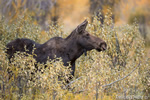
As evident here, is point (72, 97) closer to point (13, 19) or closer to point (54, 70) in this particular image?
point (54, 70)

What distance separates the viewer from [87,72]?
10.5 metres

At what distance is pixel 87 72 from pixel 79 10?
401 inches

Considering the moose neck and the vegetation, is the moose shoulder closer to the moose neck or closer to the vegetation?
the moose neck

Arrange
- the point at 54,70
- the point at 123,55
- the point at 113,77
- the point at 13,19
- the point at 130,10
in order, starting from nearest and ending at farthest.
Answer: the point at 54,70 → the point at 113,77 → the point at 123,55 → the point at 13,19 → the point at 130,10

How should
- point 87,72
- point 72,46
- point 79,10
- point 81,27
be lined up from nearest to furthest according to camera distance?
point 87,72 < point 81,27 < point 72,46 < point 79,10

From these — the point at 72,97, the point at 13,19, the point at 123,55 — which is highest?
the point at 13,19

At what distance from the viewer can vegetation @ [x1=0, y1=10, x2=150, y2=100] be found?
916cm

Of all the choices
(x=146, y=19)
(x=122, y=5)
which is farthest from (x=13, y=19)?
(x=146, y=19)

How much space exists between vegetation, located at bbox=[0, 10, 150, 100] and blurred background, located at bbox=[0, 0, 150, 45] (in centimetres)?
249

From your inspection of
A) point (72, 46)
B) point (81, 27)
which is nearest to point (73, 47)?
point (72, 46)

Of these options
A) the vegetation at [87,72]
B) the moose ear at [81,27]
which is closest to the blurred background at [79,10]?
the vegetation at [87,72]

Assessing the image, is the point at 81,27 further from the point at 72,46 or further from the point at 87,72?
the point at 87,72

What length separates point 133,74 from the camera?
39.8 ft

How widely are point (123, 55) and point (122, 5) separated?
5267mm
